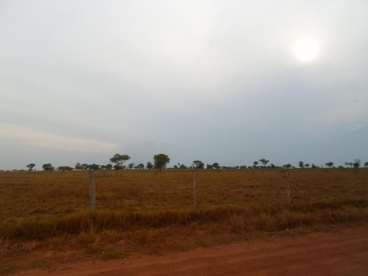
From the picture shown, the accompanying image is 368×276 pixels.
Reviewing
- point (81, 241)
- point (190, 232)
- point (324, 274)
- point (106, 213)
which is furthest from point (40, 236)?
point (324, 274)

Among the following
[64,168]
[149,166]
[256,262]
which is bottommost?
[256,262]

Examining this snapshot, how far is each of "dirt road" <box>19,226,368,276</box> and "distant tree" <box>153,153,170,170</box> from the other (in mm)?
91437

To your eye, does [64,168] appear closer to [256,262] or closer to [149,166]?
[149,166]

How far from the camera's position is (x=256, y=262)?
7.10 meters

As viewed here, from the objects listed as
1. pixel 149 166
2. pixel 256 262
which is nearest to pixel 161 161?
pixel 149 166

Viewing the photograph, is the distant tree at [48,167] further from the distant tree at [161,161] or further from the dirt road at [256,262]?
the dirt road at [256,262]

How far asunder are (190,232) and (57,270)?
399 cm

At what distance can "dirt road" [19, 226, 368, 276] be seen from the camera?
21.2 ft

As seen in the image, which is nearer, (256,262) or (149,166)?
(256,262)

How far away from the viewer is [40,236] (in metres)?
8.98

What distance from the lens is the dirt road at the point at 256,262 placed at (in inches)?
254

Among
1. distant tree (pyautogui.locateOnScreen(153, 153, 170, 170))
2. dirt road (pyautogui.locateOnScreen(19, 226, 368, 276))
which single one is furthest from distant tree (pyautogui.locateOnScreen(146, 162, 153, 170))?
dirt road (pyautogui.locateOnScreen(19, 226, 368, 276))

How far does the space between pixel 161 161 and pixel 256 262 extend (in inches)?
3701

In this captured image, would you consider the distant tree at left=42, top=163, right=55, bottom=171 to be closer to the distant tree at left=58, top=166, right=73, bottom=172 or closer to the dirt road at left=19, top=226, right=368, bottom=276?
the distant tree at left=58, top=166, right=73, bottom=172
